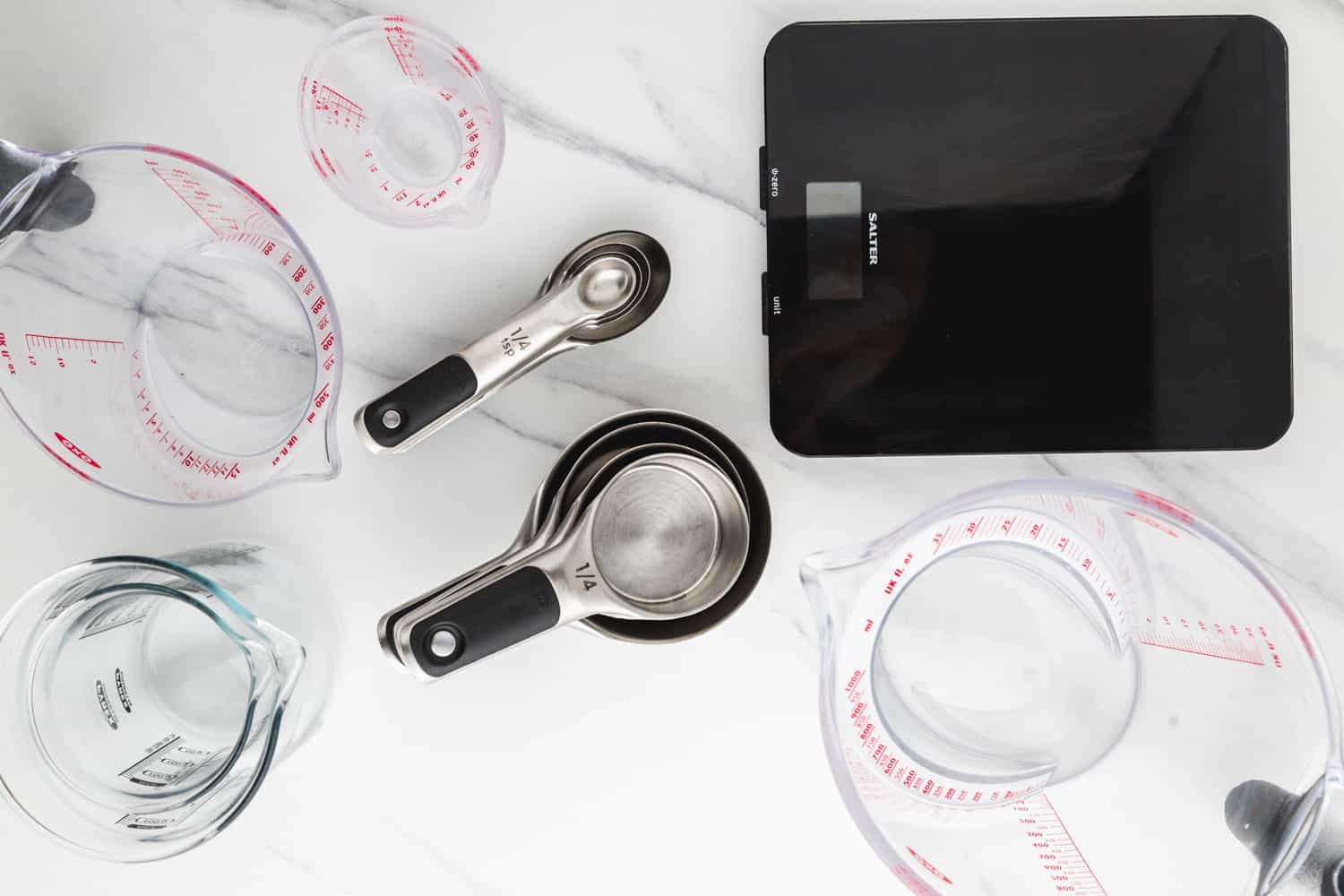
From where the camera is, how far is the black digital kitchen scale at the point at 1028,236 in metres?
0.58

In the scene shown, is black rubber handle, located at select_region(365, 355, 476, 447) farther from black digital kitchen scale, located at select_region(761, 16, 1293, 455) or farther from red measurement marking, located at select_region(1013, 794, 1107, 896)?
red measurement marking, located at select_region(1013, 794, 1107, 896)

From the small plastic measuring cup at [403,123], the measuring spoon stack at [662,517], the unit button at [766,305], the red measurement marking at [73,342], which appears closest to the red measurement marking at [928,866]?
the measuring spoon stack at [662,517]

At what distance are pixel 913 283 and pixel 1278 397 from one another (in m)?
0.25

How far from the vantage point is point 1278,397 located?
58 cm

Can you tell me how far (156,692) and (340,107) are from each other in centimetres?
39

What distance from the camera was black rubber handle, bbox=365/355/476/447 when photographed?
0.52m

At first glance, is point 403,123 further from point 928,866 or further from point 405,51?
Answer: point 928,866

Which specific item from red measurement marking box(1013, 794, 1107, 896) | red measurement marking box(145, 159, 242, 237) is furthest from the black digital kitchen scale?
red measurement marking box(145, 159, 242, 237)

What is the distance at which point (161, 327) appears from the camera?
58 cm

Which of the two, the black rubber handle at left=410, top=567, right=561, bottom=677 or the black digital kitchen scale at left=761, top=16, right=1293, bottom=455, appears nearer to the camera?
the black rubber handle at left=410, top=567, right=561, bottom=677

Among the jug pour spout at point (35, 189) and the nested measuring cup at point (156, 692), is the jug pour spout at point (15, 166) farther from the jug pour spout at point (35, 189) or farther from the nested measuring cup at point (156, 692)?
the nested measuring cup at point (156, 692)

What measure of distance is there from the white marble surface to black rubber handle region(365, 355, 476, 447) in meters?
0.08

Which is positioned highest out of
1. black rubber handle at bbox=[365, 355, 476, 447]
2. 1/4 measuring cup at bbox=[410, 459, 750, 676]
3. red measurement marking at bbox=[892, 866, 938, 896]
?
black rubber handle at bbox=[365, 355, 476, 447]

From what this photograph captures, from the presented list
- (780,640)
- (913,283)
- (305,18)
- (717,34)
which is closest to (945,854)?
(780,640)
